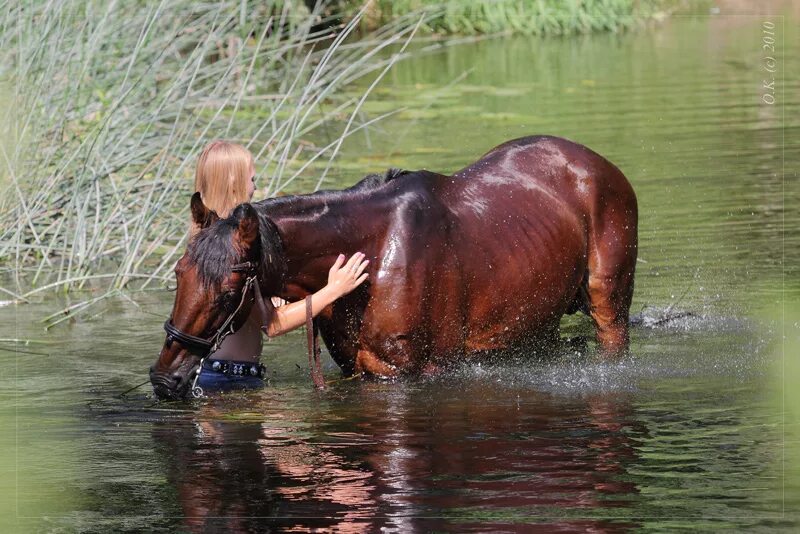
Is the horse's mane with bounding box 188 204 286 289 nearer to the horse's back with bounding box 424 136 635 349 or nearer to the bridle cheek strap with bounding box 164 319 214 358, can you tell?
the bridle cheek strap with bounding box 164 319 214 358

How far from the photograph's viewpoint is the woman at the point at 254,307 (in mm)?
5836

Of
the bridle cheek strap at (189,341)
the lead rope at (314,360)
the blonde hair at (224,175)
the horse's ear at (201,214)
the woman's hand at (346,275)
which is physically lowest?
the lead rope at (314,360)

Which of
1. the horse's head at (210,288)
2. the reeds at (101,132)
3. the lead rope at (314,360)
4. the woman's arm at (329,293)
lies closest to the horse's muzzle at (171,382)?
the horse's head at (210,288)

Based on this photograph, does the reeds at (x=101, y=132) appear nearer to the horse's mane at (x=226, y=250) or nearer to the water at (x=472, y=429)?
the water at (x=472, y=429)

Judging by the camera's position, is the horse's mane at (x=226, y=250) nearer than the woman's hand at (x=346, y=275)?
Yes

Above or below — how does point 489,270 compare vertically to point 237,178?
below

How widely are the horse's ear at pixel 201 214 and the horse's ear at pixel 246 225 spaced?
0.94ft

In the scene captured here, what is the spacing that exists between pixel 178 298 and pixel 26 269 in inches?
118

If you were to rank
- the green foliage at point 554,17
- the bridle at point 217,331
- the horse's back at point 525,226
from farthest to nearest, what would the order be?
1. the green foliage at point 554,17
2. the horse's back at point 525,226
3. the bridle at point 217,331

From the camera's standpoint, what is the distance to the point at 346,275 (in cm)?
582

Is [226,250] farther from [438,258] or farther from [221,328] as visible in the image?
[438,258]

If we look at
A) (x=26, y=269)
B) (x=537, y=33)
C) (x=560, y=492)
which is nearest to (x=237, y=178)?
(x=560, y=492)

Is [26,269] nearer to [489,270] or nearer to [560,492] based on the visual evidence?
[489,270]

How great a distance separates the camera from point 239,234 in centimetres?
555
